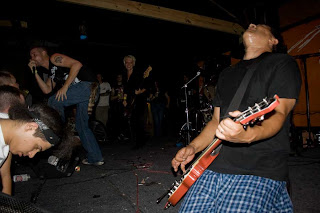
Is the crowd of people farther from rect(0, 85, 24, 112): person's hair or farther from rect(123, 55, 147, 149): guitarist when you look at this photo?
rect(123, 55, 147, 149): guitarist

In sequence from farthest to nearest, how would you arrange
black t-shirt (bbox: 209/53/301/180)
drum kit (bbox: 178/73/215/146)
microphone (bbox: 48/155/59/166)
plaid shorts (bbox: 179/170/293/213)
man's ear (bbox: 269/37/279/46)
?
1. drum kit (bbox: 178/73/215/146)
2. microphone (bbox: 48/155/59/166)
3. man's ear (bbox: 269/37/279/46)
4. black t-shirt (bbox: 209/53/301/180)
5. plaid shorts (bbox: 179/170/293/213)

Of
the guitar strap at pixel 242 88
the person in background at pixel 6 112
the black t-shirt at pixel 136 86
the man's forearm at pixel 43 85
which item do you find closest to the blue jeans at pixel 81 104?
the man's forearm at pixel 43 85

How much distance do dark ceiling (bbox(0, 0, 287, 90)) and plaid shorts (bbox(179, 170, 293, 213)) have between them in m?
3.96

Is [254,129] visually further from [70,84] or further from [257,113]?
[70,84]

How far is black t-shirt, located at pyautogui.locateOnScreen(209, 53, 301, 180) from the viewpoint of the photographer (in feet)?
3.97

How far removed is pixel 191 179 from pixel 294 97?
88 centimetres

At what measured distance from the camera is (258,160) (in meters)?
1.23

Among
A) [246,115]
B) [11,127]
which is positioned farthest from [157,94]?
[246,115]

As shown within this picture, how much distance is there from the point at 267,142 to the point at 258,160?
0.13 metres

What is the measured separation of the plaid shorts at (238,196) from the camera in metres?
1.10

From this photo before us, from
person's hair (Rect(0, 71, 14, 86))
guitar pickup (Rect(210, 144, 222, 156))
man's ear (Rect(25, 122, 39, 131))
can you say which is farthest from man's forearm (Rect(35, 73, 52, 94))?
guitar pickup (Rect(210, 144, 222, 156))

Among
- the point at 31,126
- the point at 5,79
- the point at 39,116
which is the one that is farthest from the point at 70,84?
the point at 31,126

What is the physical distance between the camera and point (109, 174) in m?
3.39

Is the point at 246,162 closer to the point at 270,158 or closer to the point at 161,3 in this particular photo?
the point at 270,158
